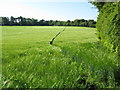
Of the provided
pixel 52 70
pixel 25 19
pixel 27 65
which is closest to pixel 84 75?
pixel 52 70

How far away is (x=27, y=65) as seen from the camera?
4.20 m

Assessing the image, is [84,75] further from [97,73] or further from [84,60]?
[84,60]

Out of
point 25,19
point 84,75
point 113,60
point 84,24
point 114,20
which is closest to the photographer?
point 84,75

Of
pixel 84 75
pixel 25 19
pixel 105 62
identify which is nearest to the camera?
pixel 84 75

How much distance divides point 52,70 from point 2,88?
154 cm

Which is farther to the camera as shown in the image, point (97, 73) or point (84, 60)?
point (84, 60)

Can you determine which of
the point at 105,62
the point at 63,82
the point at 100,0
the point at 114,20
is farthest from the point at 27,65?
the point at 100,0

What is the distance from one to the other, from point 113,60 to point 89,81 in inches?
77.2

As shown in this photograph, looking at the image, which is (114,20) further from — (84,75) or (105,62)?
(84,75)

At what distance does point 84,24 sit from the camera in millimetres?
48875

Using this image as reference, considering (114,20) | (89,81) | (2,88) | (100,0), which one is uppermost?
(100,0)

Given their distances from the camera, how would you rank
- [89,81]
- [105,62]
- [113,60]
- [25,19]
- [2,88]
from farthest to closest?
1. [25,19]
2. [113,60]
3. [105,62]
4. [89,81]
5. [2,88]

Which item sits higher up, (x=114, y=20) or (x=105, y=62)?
(x=114, y=20)

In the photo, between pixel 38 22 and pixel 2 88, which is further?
pixel 38 22
